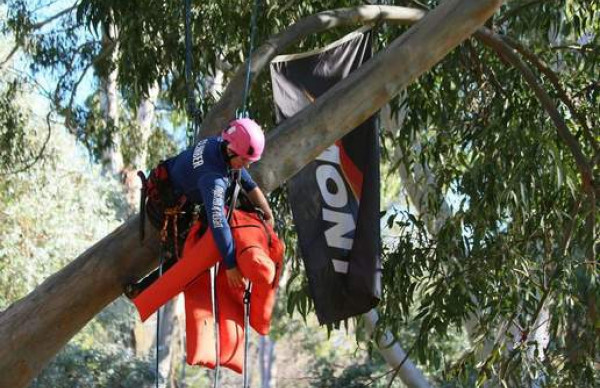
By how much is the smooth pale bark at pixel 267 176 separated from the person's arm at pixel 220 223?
1.33 feet

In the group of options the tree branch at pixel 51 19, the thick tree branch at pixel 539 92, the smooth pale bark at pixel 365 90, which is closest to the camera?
the smooth pale bark at pixel 365 90

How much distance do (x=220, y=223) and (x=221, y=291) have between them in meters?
0.49

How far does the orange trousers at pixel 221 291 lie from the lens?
15.9 feet

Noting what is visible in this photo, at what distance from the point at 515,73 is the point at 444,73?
487 mm

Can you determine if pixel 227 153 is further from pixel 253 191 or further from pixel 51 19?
pixel 51 19

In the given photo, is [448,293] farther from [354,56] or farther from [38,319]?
[38,319]

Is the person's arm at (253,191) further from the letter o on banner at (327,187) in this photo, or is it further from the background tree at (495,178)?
the background tree at (495,178)

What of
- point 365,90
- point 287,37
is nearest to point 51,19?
point 287,37

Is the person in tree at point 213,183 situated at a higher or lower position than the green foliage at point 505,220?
lower

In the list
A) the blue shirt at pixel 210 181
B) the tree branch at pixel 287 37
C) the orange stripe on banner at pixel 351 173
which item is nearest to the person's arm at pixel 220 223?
the blue shirt at pixel 210 181

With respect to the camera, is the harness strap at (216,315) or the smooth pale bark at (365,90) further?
the smooth pale bark at (365,90)

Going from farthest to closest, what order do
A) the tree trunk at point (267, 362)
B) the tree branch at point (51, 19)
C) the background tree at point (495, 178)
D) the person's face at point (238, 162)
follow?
the tree trunk at point (267, 362)
the tree branch at point (51, 19)
the background tree at point (495, 178)
the person's face at point (238, 162)

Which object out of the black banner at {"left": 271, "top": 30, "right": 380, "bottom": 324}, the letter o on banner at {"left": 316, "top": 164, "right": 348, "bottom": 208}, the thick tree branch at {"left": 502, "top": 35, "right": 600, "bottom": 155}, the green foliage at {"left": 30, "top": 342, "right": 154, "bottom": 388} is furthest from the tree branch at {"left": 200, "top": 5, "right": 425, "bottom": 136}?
the green foliage at {"left": 30, "top": 342, "right": 154, "bottom": 388}

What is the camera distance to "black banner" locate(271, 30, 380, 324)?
5.57 meters
